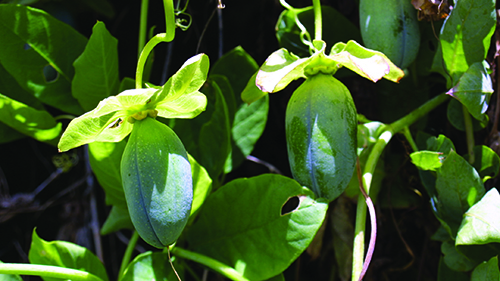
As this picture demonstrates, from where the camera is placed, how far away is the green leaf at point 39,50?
24.7 inches

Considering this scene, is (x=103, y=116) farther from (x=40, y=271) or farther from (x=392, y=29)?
(x=392, y=29)

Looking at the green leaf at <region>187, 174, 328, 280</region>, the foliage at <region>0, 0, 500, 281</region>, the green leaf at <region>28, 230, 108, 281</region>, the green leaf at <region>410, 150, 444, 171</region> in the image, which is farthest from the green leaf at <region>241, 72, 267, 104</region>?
the green leaf at <region>28, 230, 108, 281</region>

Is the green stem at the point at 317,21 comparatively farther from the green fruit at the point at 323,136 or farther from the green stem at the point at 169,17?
the green stem at the point at 169,17

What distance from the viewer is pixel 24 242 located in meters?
0.93

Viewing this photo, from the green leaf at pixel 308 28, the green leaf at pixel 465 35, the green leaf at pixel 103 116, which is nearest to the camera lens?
the green leaf at pixel 103 116

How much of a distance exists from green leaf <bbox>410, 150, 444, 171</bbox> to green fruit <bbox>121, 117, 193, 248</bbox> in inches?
12.1

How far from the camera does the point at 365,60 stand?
0.48m

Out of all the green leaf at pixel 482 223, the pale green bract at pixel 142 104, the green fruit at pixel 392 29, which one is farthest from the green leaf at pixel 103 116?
the green leaf at pixel 482 223

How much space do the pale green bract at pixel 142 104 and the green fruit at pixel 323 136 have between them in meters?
0.12

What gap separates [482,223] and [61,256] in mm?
580

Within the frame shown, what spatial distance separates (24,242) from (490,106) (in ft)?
3.18

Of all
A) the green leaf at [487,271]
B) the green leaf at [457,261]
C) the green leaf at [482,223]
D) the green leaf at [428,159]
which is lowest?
the green leaf at [457,261]

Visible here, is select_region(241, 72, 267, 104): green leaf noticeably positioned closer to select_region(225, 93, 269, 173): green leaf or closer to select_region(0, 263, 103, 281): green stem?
select_region(225, 93, 269, 173): green leaf

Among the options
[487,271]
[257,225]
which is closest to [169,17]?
[257,225]
